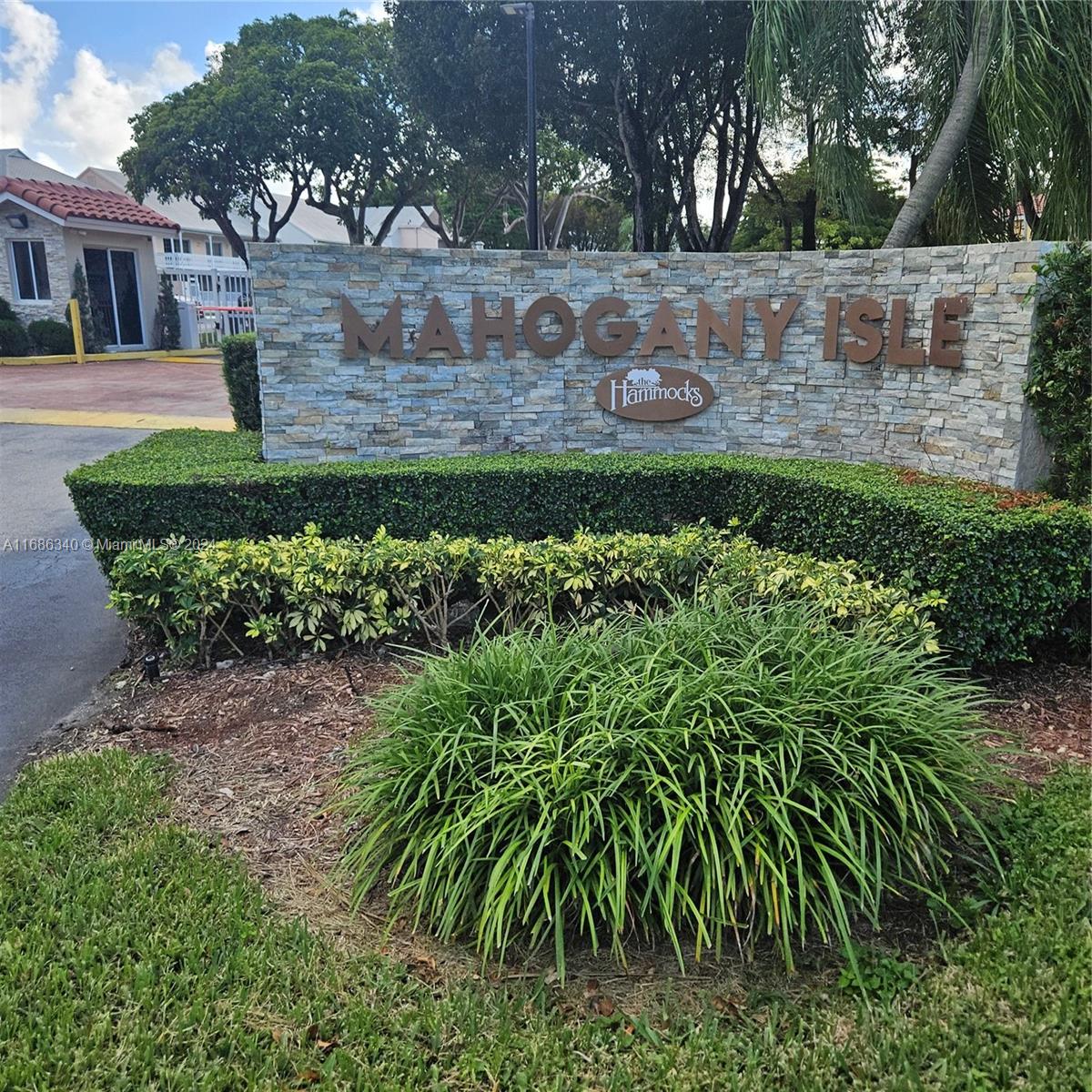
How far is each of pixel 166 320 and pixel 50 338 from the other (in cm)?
347

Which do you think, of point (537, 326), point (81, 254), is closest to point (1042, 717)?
point (537, 326)

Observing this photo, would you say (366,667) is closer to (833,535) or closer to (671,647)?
(671,647)

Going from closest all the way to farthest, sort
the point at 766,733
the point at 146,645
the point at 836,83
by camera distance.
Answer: the point at 766,733 → the point at 146,645 → the point at 836,83

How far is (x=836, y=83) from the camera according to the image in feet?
27.1

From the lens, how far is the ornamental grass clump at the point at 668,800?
286cm

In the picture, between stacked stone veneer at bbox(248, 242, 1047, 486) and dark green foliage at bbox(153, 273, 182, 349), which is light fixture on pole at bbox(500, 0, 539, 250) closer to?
stacked stone veneer at bbox(248, 242, 1047, 486)

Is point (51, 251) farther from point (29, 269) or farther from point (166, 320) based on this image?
point (166, 320)

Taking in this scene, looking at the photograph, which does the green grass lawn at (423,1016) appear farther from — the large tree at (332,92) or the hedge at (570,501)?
the large tree at (332,92)

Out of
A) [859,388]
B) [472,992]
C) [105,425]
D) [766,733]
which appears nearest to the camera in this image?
[472,992]

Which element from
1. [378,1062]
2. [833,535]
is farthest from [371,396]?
[378,1062]

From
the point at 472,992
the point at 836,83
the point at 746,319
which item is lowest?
the point at 472,992

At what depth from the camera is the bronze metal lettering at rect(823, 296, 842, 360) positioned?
7.20 meters

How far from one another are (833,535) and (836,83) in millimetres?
4748

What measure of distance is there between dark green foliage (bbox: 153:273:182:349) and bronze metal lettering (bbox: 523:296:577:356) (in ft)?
66.4
